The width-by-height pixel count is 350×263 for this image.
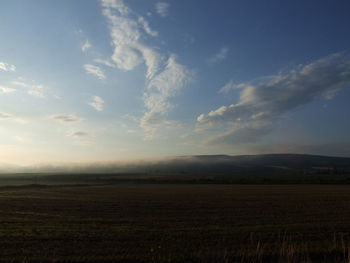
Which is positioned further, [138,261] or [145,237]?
[145,237]

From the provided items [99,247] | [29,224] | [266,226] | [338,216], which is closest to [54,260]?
[99,247]

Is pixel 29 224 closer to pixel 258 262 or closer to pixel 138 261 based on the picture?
pixel 138 261

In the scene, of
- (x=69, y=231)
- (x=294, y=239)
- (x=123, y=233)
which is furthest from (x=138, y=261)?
(x=294, y=239)

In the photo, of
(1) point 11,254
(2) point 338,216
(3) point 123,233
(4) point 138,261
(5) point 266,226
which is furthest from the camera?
(2) point 338,216

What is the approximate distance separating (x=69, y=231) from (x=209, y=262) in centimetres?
993

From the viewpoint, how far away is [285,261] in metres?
10.6

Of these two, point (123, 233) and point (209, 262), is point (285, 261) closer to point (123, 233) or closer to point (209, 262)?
point (209, 262)

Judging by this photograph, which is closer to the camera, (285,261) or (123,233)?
(285,261)

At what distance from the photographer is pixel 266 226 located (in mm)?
19016

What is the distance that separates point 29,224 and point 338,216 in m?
23.7

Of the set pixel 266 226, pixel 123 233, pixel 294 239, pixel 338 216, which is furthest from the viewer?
pixel 338 216

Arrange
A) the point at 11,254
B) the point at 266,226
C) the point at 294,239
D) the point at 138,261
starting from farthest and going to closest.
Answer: the point at 266,226 → the point at 294,239 → the point at 11,254 → the point at 138,261

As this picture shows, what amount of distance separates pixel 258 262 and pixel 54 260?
806cm

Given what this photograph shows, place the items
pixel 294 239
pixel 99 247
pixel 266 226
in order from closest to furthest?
1. pixel 99 247
2. pixel 294 239
3. pixel 266 226
